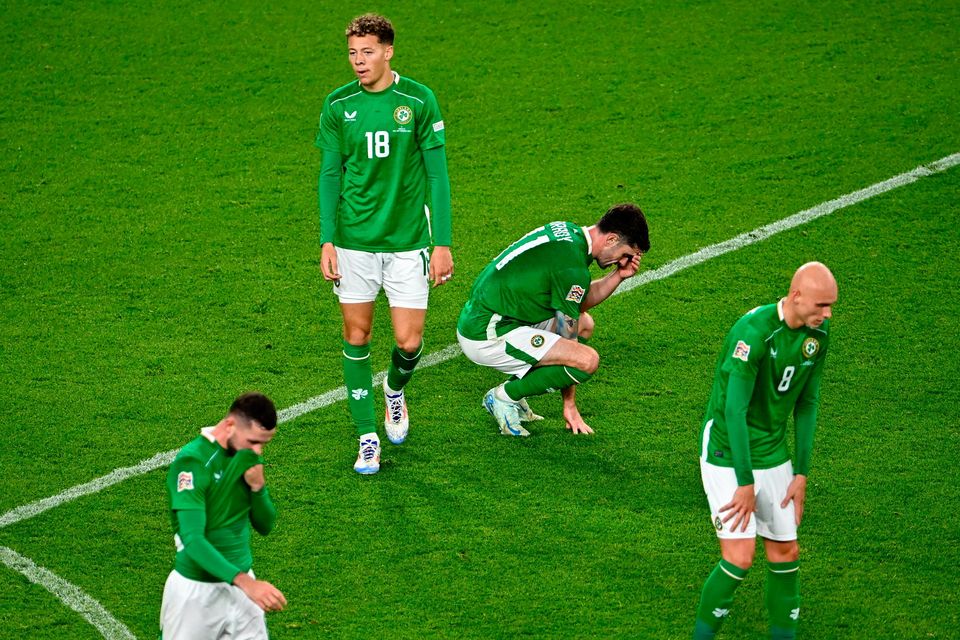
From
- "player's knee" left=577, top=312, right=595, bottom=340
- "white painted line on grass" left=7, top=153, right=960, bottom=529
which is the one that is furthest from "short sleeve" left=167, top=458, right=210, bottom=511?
"player's knee" left=577, top=312, right=595, bottom=340

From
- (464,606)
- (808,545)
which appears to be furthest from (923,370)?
(464,606)

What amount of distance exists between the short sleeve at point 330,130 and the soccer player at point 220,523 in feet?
7.72

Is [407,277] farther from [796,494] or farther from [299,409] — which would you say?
[796,494]

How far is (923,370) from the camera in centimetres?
818

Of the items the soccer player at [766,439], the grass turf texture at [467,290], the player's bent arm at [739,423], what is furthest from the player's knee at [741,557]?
the grass turf texture at [467,290]

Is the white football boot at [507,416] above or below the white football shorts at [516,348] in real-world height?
below

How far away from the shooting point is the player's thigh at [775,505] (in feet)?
17.8

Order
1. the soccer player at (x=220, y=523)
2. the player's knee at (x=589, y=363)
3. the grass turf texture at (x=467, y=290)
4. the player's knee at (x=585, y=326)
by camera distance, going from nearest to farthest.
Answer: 1. the soccer player at (x=220, y=523)
2. the grass turf texture at (x=467, y=290)
3. the player's knee at (x=589, y=363)
4. the player's knee at (x=585, y=326)

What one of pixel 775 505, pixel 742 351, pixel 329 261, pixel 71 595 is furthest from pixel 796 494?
pixel 71 595

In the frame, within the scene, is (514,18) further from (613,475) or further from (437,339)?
(613,475)

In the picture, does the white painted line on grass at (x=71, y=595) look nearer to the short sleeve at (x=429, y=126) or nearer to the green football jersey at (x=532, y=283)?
the green football jersey at (x=532, y=283)

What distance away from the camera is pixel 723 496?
541cm

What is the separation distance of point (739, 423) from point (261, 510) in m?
1.90

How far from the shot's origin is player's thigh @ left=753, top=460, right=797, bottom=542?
5.43m
